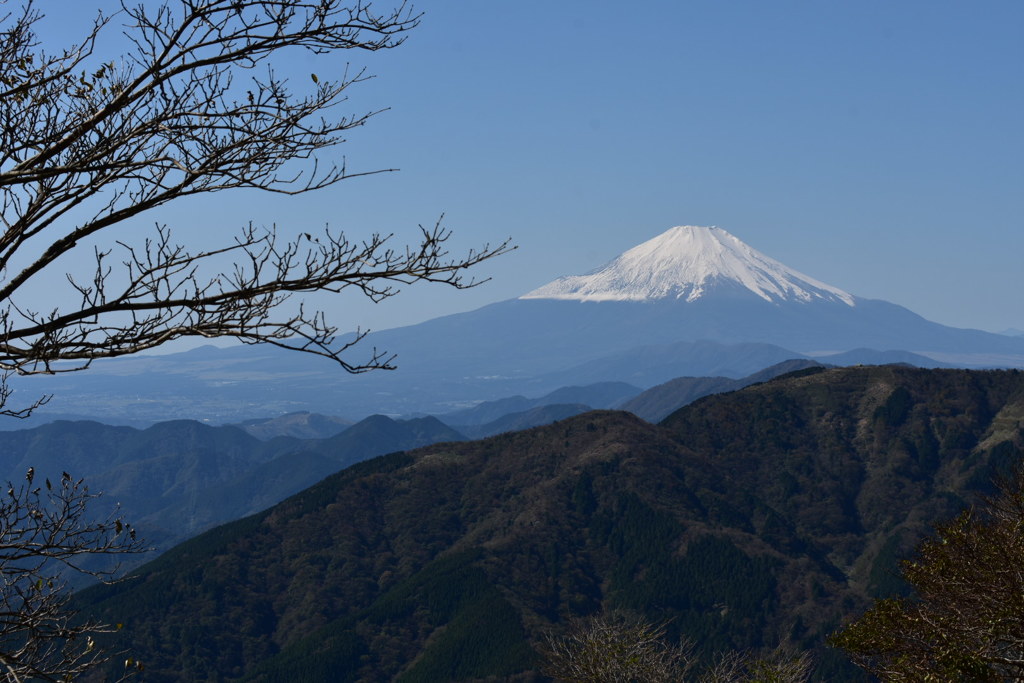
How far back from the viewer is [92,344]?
846 cm

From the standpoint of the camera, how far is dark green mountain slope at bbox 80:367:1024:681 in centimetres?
11344

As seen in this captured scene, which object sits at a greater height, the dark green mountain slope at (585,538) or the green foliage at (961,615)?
the green foliage at (961,615)

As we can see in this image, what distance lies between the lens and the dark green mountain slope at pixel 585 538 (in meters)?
113

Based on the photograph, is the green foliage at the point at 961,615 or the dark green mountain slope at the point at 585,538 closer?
the green foliage at the point at 961,615

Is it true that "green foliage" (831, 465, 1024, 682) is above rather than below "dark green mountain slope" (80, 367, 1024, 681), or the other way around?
above

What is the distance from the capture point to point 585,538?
13375 centimetres

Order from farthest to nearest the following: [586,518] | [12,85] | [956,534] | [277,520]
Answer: [277,520]
[586,518]
[956,534]
[12,85]

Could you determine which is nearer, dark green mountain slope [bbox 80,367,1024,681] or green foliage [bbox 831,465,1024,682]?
green foliage [bbox 831,465,1024,682]

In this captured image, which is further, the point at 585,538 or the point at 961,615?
the point at 585,538

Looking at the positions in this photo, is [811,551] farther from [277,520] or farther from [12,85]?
[12,85]

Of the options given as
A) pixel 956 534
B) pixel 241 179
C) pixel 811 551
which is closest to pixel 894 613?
pixel 956 534

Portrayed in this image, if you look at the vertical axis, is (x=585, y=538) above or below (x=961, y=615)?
below

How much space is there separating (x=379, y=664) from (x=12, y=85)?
10734cm

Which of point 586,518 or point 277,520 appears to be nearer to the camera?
point 586,518
